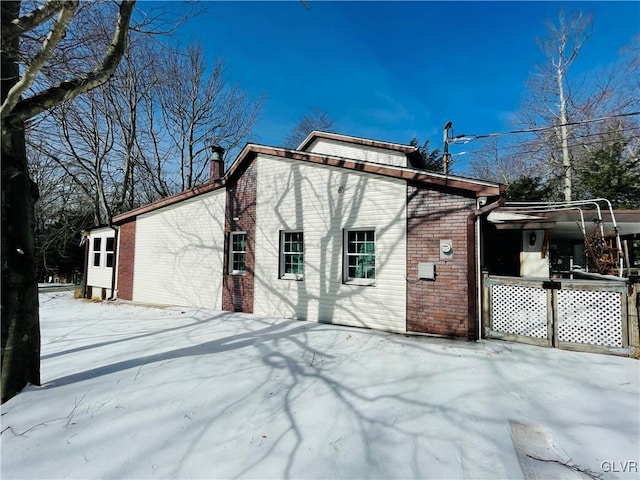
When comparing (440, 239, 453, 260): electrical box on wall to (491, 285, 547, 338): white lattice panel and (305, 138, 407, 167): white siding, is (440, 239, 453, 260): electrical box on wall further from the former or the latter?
(305, 138, 407, 167): white siding

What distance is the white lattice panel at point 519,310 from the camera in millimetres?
5719

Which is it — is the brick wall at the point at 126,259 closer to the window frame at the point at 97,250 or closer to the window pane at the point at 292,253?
the window frame at the point at 97,250

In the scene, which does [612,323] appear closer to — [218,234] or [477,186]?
[477,186]

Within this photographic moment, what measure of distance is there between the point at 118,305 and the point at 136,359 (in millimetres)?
7376

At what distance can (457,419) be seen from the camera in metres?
3.17

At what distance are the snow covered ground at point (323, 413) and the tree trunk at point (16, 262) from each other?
0.34 meters

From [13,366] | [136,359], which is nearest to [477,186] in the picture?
[136,359]

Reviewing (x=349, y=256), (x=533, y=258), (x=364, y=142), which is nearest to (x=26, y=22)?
(x=349, y=256)

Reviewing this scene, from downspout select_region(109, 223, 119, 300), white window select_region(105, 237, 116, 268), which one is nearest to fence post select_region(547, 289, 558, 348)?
downspout select_region(109, 223, 119, 300)

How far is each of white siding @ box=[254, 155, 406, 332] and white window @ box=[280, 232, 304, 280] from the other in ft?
0.66

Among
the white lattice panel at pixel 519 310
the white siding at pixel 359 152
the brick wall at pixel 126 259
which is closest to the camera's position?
the white lattice panel at pixel 519 310

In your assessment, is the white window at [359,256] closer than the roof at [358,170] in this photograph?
No

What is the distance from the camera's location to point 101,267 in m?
13.0

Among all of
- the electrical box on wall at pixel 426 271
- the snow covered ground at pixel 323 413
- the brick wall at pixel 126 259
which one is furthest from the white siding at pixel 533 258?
the brick wall at pixel 126 259
